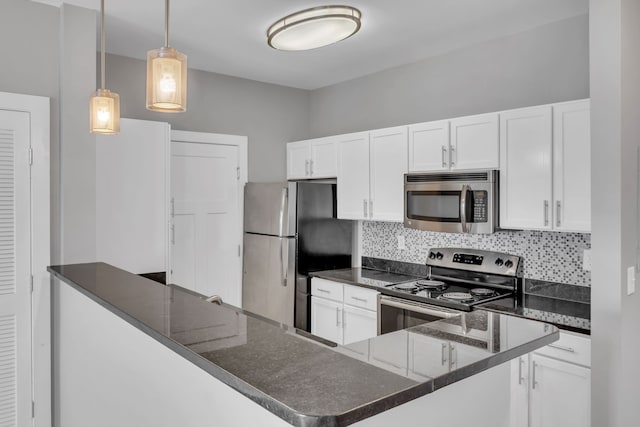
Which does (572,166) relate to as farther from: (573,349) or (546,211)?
(573,349)

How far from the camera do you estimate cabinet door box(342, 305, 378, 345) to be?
11.5ft

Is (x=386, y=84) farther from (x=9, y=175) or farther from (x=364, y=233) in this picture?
(x=9, y=175)

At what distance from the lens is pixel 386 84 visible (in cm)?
414

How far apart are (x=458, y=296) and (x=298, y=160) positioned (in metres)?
2.12

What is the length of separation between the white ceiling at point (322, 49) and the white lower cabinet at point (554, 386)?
75.9 inches

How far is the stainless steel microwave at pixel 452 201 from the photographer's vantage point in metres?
2.99

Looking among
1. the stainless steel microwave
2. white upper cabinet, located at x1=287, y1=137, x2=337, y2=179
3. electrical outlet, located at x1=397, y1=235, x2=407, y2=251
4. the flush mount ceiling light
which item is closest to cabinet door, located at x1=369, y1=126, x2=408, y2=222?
the stainless steel microwave

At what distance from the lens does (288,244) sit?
154 inches

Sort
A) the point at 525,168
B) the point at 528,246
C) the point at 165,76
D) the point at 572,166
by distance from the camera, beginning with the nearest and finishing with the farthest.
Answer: the point at 165,76, the point at 572,166, the point at 525,168, the point at 528,246

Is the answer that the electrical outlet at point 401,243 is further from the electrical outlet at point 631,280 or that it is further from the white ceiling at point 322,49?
the electrical outlet at point 631,280

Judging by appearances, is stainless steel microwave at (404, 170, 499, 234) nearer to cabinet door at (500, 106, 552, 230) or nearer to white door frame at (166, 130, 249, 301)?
cabinet door at (500, 106, 552, 230)

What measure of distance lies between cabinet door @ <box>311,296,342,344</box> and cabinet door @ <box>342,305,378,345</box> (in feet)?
0.23

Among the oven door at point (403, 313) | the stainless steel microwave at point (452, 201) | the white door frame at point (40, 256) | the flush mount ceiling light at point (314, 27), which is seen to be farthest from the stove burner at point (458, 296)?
the white door frame at point (40, 256)

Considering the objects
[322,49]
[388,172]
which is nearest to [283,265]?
[388,172]
